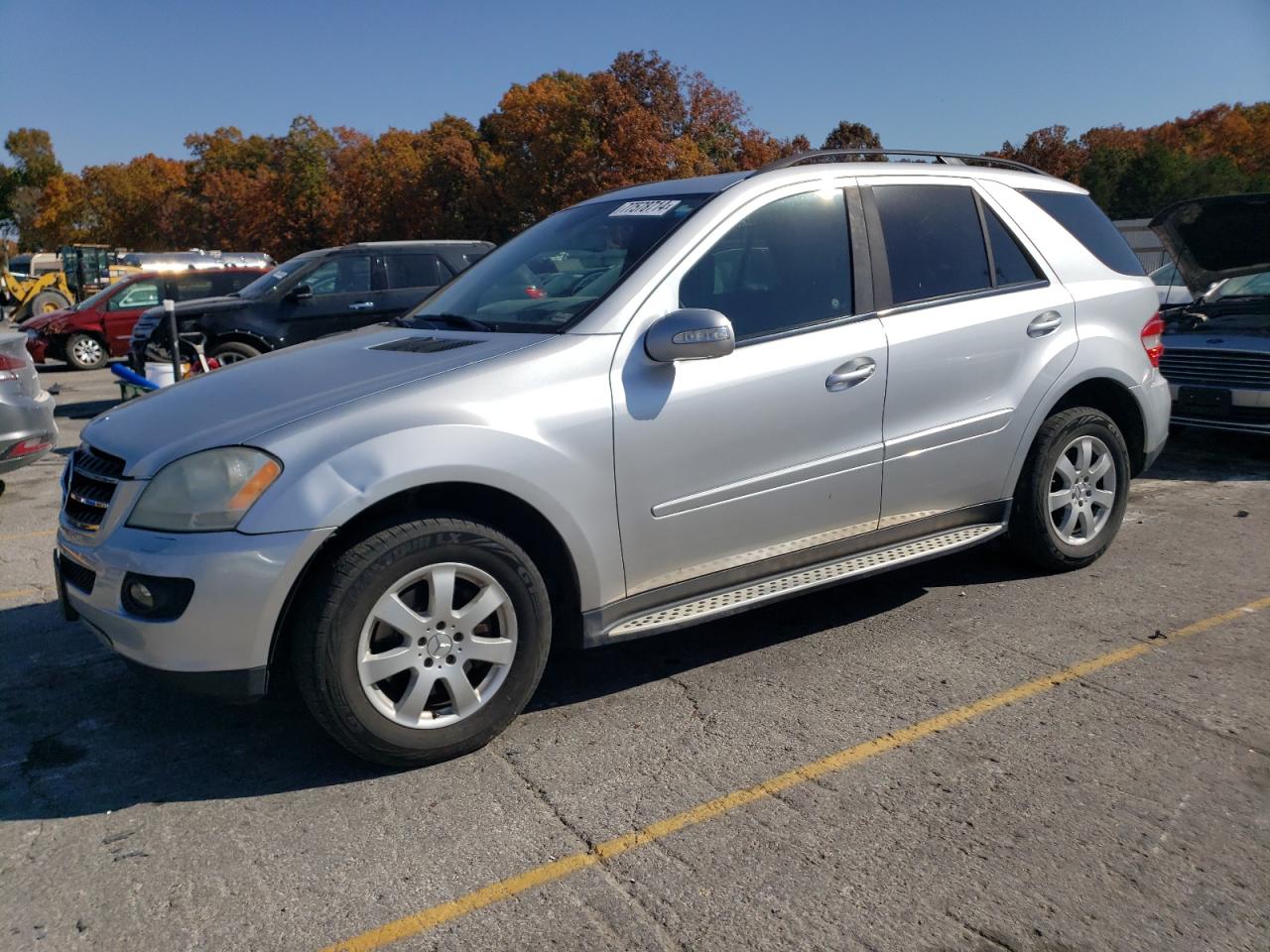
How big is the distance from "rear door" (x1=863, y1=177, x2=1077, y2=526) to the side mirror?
949mm

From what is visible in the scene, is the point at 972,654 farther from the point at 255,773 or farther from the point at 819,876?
the point at 255,773

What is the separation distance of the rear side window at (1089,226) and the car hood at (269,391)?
2.83 metres

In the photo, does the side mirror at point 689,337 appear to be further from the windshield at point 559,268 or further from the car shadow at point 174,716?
the car shadow at point 174,716

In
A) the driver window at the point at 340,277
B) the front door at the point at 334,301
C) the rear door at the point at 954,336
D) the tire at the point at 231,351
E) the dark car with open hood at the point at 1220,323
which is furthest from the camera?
the driver window at the point at 340,277

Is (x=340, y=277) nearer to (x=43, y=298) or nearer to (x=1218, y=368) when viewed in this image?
(x=1218, y=368)

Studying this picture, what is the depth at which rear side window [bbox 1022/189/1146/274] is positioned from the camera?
5129mm

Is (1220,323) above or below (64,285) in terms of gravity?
below

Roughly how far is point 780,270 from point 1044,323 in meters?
1.43

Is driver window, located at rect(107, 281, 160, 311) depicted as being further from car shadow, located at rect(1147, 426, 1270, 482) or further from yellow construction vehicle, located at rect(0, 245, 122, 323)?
car shadow, located at rect(1147, 426, 1270, 482)

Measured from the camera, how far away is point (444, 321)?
4.32m

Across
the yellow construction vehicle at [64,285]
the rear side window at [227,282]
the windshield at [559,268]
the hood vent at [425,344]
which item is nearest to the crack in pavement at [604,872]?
the hood vent at [425,344]

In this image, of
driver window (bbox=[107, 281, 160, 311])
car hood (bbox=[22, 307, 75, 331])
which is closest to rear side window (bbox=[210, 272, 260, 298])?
driver window (bbox=[107, 281, 160, 311])

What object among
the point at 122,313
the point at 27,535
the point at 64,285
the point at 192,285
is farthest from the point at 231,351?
the point at 64,285

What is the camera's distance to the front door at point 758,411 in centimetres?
366
